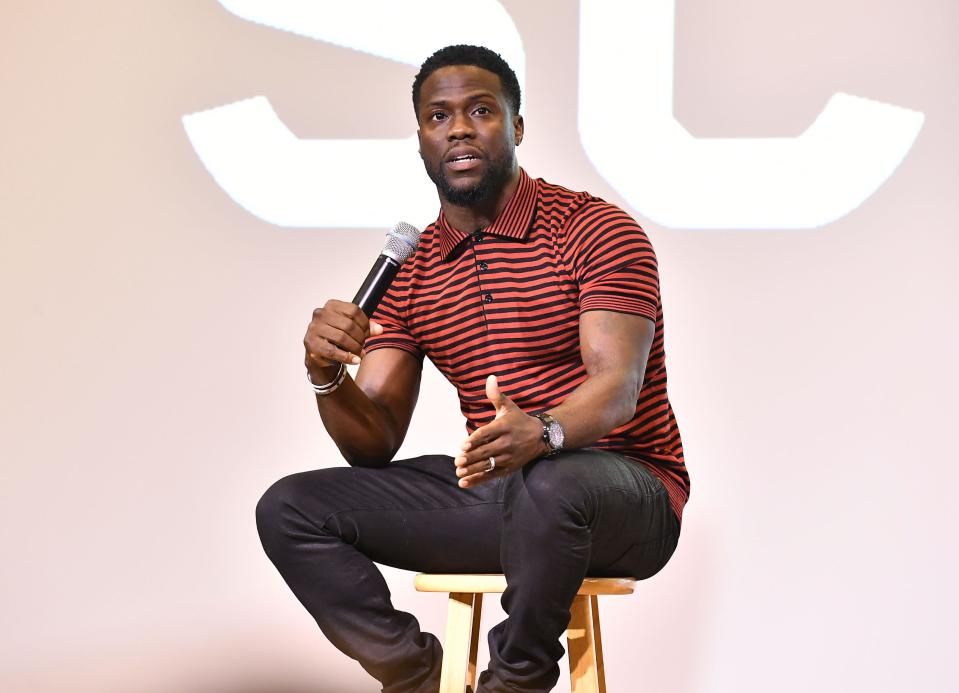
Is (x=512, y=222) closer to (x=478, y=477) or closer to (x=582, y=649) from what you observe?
(x=478, y=477)

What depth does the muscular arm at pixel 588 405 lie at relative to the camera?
1.56 meters

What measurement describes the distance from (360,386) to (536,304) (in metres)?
0.37

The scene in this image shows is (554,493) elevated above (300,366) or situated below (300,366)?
below

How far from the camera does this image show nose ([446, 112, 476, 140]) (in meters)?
2.03

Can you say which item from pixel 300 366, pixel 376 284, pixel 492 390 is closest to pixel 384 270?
pixel 376 284

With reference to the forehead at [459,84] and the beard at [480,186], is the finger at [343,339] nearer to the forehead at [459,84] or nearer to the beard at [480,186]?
the beard at [480,186]

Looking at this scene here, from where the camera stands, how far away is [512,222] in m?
2.03

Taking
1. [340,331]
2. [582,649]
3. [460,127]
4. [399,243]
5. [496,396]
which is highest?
[460,127]

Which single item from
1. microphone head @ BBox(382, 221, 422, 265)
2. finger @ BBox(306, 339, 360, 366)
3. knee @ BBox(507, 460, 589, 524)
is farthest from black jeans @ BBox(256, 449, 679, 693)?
microphone head @ BBox(382, 221, 422, 265)

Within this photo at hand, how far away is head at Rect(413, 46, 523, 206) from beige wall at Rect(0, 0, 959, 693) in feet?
2.11
